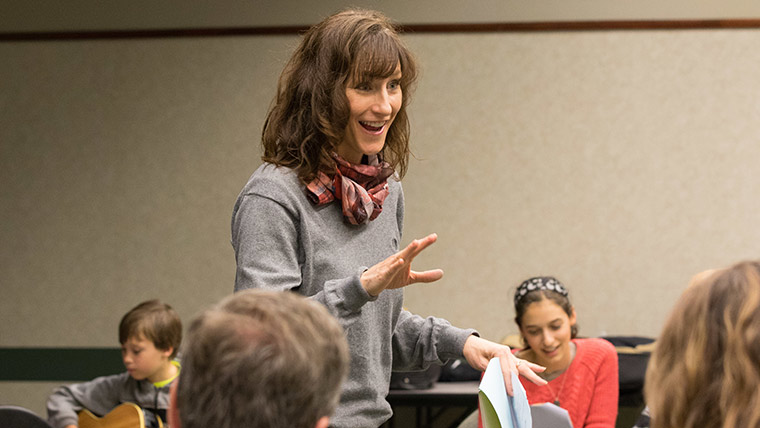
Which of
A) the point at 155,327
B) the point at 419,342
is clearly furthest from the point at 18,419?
the point at 419,342

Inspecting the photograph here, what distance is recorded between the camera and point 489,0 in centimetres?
470

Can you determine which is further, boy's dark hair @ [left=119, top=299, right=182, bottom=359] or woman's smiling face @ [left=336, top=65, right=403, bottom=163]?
boy's dark hair @ [left=119, top=299, right=182, bottom=359]

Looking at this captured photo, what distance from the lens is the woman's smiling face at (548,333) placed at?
123 inches

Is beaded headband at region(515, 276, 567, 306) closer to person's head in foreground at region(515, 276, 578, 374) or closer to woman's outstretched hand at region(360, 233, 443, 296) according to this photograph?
person's head in foreground at region(515, 276, 578, 374)

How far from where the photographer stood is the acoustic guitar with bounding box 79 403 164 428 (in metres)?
3.00

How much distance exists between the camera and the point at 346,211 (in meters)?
1.51

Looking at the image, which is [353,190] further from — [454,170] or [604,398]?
[454,170]

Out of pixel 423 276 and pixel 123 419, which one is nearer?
pixel 423 276

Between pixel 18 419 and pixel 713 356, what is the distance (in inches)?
80.0

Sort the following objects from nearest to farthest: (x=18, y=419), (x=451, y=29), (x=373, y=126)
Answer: (x=373, y=126) → (x=18, y=419) → (x=451, y=29)

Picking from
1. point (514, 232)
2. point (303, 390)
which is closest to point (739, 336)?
point (303, 390)

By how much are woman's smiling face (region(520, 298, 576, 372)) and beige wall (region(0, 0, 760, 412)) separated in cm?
150

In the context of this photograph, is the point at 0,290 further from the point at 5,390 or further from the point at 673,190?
the point at 673,190

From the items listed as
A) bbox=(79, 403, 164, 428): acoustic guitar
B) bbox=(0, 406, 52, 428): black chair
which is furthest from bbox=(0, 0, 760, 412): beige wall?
bbox=(0, 406, 52, 428): black chair
